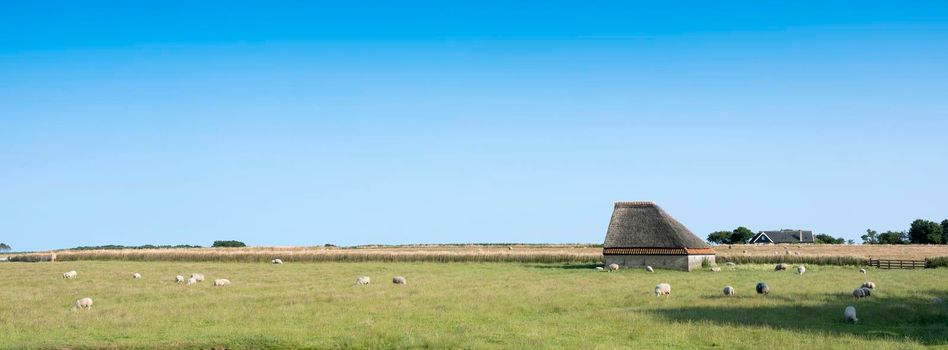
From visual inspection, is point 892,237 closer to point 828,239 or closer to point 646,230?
point 828,239

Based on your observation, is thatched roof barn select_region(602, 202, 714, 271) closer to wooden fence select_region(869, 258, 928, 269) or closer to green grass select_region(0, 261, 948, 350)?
wooden fence select_region(869, 258, 928, 269)

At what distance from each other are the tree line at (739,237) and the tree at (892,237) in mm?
10808

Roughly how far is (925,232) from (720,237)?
37692 mm

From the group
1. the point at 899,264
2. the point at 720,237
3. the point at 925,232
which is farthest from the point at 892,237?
the point at 899,264

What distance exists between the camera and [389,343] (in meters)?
19.4

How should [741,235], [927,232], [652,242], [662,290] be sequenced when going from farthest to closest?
[741,235] → [927,232] → [652,242] → [662,290]

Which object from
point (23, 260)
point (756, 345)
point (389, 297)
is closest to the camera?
point (756, 345)

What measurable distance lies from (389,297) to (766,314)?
→ 1395 centimetres

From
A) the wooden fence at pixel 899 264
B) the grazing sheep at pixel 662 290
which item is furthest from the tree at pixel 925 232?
the grazing sheep at pixel 662 290

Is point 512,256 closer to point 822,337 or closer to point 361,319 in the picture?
point 361,319

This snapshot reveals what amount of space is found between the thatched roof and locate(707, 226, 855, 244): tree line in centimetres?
9765

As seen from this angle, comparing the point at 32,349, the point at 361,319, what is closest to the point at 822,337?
the point at 361,319

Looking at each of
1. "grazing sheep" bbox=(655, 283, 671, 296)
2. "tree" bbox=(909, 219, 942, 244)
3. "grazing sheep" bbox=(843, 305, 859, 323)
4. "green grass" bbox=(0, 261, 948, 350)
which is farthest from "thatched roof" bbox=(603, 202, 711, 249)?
"tree" bbox=(909, 219, 942, 244)

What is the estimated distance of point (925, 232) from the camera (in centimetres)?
12725
